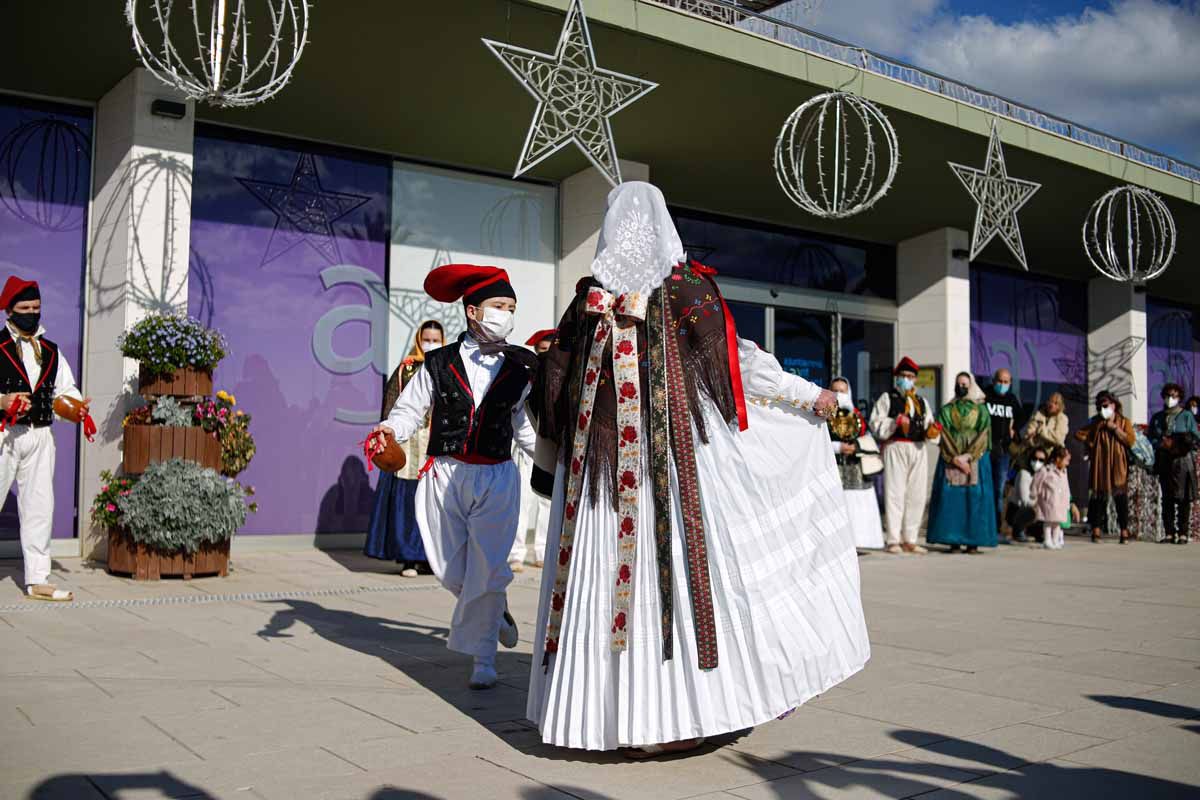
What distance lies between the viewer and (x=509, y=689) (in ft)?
16.2

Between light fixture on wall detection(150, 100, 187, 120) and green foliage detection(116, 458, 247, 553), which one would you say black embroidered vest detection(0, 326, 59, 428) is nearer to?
green foliage detection(116, 458, 247, 553)

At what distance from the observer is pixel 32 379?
693 centimetres

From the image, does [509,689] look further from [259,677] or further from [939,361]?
[939,361]

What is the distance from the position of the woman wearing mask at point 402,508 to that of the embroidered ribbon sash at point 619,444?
5.12 metres

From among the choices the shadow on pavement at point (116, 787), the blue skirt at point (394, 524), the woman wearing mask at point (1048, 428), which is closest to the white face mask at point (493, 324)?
the shadow on pavement at point (116, 787)

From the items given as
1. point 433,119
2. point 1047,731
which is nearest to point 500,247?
point 433,119

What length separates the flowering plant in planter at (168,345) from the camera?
26.9 feet

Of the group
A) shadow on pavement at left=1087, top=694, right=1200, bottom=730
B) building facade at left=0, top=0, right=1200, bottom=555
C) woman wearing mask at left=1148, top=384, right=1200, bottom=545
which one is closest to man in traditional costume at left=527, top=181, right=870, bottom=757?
shadow on pavement at left=1087, top=694, right=1200, bottom=730

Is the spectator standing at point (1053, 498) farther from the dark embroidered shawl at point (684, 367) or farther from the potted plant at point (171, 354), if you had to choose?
the dark embroidered shawl at point (684, 367)

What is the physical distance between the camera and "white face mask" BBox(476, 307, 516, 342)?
5.02 meters

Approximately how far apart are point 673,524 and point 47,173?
8294 millimetres

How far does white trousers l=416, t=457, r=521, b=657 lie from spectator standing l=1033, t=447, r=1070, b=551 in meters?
9.83

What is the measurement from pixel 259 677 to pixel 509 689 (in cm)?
116

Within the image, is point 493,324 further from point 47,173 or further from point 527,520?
point 47,173
